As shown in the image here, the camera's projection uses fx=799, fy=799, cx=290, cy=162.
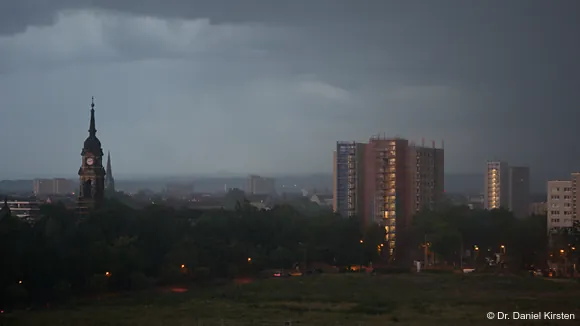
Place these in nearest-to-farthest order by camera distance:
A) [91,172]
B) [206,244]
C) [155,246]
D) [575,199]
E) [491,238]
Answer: [155,246]
[206,244]
[491,238]
[91,172]
[575,199]

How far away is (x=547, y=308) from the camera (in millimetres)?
13070

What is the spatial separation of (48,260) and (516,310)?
9.36m

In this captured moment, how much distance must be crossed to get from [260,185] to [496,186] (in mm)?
14814

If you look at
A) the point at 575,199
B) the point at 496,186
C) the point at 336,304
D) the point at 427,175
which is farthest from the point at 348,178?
the point at 336,304

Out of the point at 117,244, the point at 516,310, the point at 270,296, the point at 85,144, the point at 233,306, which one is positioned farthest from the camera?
the point at 85,144

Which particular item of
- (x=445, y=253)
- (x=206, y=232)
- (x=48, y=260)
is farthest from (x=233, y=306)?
(x=445, y=253)

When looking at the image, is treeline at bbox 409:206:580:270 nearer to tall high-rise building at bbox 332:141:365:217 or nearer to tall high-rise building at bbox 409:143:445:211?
tall high-rise building at bbox 409:143:445:211

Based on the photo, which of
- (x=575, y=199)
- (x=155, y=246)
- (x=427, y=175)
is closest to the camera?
(x=155, y=246)

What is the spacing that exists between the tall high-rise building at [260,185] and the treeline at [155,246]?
410 inches

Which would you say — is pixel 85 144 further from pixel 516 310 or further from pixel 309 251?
pixel 516 310

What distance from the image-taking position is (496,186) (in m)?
28.9

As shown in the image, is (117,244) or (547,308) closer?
(547,308)

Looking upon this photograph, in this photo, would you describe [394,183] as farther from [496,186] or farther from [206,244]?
[206,244]

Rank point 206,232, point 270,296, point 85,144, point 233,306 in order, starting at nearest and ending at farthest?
point 233,306 → point 270,296 → point 206,232 → point 85,144
